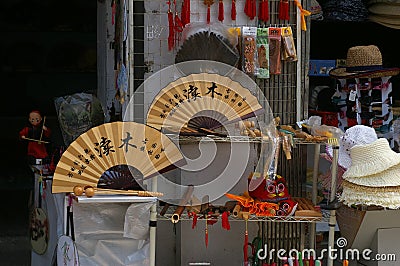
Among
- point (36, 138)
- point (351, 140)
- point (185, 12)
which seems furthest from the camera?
point (36, 138)

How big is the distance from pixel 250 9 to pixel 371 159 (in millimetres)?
1392

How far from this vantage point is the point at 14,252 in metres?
6.54

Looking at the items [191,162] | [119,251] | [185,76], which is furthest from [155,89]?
[119,251]

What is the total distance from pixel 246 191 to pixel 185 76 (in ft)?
2.98

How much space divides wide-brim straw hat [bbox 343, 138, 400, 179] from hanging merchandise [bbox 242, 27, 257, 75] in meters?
0.95

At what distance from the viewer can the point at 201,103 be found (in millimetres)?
4805

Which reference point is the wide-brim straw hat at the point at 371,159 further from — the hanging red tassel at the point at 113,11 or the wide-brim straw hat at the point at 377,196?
the hanging red tassel at the point at 113,11

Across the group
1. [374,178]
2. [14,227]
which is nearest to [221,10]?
[374,178]

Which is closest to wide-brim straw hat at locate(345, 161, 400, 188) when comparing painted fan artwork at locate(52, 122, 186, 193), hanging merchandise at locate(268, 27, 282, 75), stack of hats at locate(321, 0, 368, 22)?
hanging merchandise at locate(268, 27, 282, 75)

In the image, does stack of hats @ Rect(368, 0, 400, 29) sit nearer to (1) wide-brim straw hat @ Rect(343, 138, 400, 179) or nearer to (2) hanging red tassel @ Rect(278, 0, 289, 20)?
(2) hanging red tassel @ Rect(278, 0, 289, 20)

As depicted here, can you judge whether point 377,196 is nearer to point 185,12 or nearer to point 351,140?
point 351,140

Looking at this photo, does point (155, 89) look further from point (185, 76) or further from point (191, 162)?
point (191, 162)

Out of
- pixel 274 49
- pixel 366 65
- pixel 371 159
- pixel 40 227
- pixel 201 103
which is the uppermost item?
pixel 274 49

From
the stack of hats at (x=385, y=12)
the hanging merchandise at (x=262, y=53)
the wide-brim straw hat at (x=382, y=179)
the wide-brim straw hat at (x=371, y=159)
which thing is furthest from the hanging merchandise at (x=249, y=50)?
the stack of hats at (x=385, y=12)
